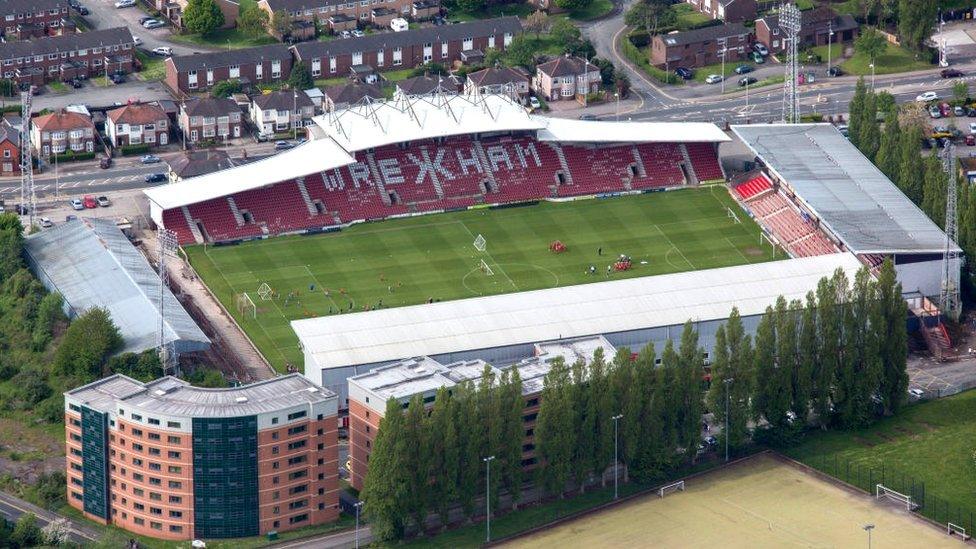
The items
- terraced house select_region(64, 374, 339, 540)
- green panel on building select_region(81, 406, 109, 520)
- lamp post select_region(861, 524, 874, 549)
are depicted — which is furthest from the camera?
green panel on building select_region(81, 406, 109, 520)

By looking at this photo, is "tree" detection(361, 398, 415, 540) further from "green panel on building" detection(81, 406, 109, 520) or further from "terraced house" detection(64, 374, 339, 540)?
"green panel on building" detection(81, 406, 109, 520)

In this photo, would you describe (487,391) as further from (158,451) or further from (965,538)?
(965,538)

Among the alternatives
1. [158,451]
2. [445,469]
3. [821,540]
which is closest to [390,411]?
[445,469]

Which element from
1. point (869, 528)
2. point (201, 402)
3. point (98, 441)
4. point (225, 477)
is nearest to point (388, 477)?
point (225, 477)

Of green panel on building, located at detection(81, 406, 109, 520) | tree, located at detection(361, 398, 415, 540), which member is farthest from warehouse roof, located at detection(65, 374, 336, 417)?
tree, located at detection(361, 398, 415, 540)

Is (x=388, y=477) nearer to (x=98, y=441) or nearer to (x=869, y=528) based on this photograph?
(x=98, y=441)
